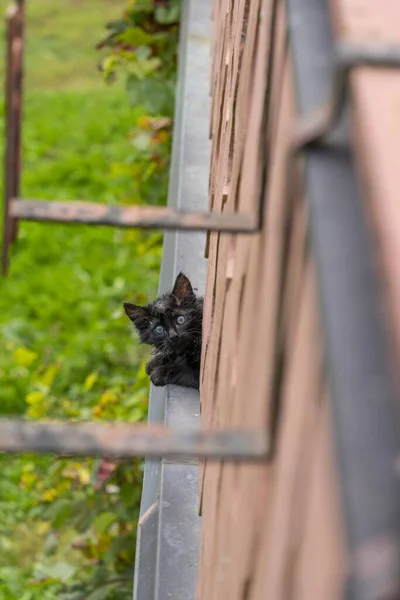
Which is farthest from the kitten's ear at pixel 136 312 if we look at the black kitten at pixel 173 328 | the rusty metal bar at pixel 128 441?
the rusty metal bar at pixel 128 441

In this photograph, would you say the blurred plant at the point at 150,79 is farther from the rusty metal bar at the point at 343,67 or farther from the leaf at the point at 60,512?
the rusty metal bar at the point at 343,67

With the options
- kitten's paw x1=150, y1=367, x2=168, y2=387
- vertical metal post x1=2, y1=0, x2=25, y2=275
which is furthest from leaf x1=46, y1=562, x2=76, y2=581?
vertical metal post x1=2, y1=0, x2=25, y2=275

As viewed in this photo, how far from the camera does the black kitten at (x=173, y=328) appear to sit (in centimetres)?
362

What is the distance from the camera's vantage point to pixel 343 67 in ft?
3.01

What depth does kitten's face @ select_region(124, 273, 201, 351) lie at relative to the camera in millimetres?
3912

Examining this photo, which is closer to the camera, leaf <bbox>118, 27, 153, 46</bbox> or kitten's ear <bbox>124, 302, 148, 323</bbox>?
kitten's ear <bbox>124, 302, 148, 323</bbox>

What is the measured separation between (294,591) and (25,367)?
19.6 feet

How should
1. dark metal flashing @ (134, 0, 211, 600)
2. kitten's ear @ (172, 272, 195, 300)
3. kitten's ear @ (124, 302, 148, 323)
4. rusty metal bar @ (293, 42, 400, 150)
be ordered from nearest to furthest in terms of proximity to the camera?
rusty metal bar @ (293, 42, 400, 150) < dark metal flashing @ (134, 0, 211, 600) < kitten's ear @ (172, 272, 195, 300) < kitten's ear @ (124, 302, 148, 323)

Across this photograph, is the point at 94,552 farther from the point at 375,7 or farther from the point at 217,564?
the point at 375,7

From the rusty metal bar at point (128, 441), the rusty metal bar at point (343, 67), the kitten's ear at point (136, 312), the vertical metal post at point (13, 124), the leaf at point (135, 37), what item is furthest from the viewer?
the vertical metal post at point (13, 124)

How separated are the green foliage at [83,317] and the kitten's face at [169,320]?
25.6 inches

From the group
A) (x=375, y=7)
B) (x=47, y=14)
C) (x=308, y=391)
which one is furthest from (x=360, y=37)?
(x=47, y=14)

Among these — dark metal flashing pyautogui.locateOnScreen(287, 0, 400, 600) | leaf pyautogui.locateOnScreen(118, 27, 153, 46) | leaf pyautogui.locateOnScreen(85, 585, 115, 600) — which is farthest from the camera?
leaf pyautogui.locateOnScreen(118, 27, 153, 46)

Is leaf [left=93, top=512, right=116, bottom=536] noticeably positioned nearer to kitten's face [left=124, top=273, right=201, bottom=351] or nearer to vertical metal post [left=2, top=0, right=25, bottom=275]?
kitten's face [left=124, top=273, right=201, bottom=351]
